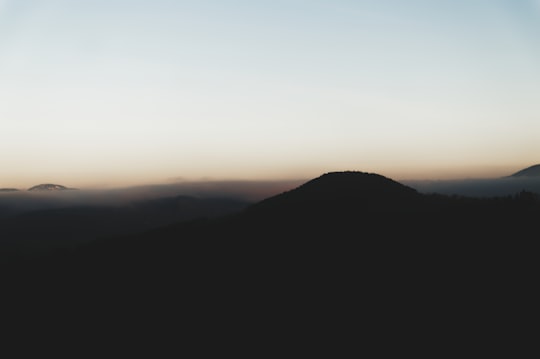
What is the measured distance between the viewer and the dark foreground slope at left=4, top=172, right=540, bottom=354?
23.3 metres

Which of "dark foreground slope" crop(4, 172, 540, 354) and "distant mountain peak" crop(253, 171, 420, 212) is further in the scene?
"distant mountain peak" crop(253, 171, 420, 212)

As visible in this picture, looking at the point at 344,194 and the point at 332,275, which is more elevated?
the point at 344,194

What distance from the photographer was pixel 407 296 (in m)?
25.0

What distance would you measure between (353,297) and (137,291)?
20332mm

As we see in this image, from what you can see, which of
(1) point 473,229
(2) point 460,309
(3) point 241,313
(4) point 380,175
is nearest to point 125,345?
(3) point 241,313

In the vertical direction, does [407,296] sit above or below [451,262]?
below

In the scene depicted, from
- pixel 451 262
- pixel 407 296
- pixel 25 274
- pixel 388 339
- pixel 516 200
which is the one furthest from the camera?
pixel 25 274

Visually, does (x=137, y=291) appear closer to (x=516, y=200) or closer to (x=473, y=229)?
(x=473, y=229)

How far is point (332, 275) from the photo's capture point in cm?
2983

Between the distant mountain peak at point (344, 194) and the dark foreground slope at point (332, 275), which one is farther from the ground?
the distant mountain peak at point (344, 194)

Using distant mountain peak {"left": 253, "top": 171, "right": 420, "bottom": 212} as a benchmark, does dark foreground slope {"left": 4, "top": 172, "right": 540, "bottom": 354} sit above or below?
below

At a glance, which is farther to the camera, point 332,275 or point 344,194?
point 344,194

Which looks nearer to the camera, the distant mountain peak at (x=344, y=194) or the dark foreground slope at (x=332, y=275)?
the dark foreground slope at (x=332, y=275)

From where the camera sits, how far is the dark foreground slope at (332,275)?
23328 mm
